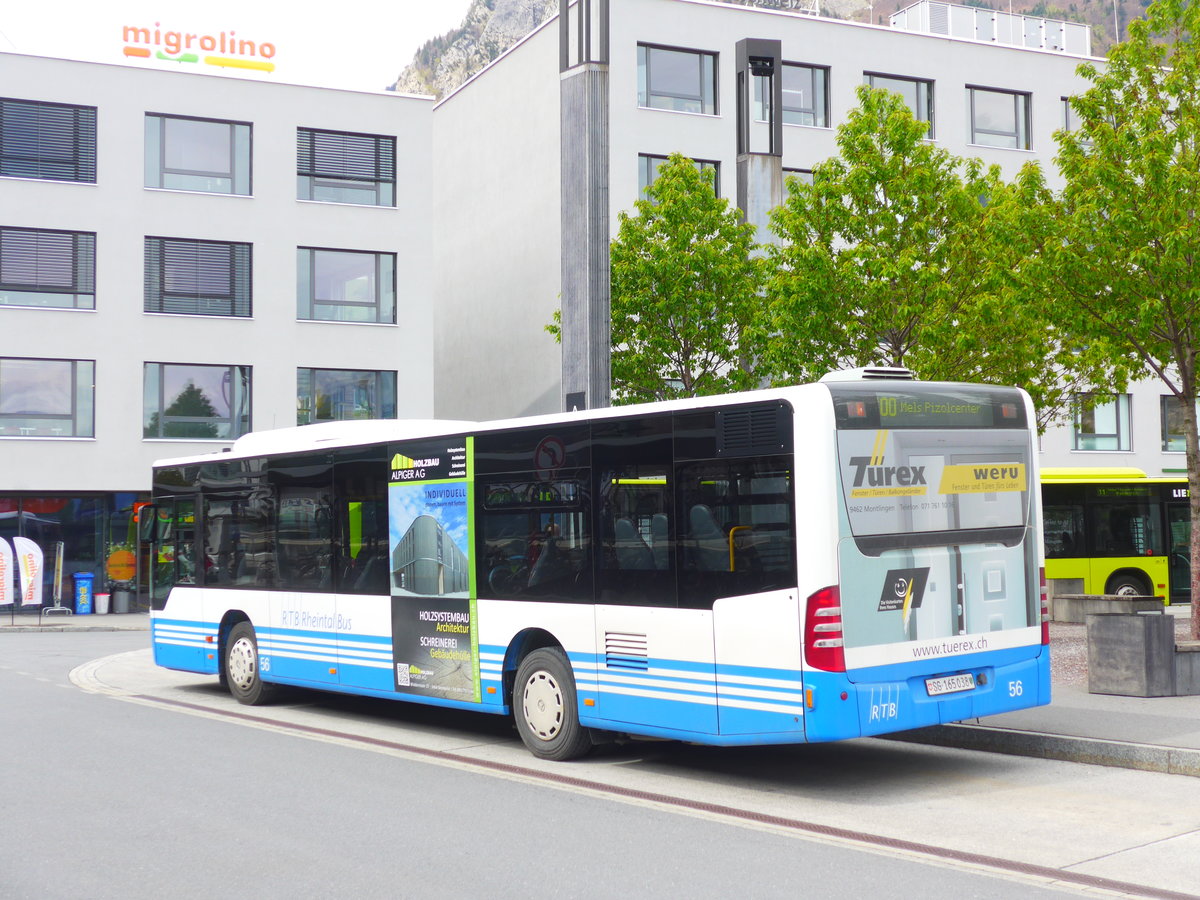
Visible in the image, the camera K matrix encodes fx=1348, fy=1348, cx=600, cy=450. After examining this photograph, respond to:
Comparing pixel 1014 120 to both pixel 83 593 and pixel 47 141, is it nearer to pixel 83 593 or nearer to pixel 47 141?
pixel 47 141

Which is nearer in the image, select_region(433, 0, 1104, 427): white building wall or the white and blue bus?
the white and blue bus

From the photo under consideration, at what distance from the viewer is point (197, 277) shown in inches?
1369

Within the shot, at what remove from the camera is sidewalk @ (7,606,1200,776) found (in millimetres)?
9234

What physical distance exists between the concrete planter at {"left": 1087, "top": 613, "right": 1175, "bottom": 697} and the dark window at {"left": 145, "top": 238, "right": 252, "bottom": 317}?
27.2 metres

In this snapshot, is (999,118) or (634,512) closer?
(634,512)

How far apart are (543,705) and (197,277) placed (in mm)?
27142

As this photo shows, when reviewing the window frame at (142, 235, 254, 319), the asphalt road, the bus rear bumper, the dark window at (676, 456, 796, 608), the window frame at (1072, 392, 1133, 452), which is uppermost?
the window frame at (142, 235, 254, 319)

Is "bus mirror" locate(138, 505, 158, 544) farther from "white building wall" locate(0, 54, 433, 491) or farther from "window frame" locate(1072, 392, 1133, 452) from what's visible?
"window frame" locate(1072, 392, 1133, 452)

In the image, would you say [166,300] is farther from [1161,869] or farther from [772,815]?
[1161,869]

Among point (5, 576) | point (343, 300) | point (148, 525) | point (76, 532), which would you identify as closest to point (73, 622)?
point (5, 576)

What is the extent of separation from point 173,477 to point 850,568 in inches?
394

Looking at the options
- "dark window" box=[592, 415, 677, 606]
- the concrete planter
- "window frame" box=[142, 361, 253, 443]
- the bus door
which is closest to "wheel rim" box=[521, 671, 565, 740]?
"dark window" box=[592, 415, 677, 606]

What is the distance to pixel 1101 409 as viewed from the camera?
44.2 m

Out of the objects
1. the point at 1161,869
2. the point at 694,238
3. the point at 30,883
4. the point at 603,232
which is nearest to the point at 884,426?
the point at 1161,869
